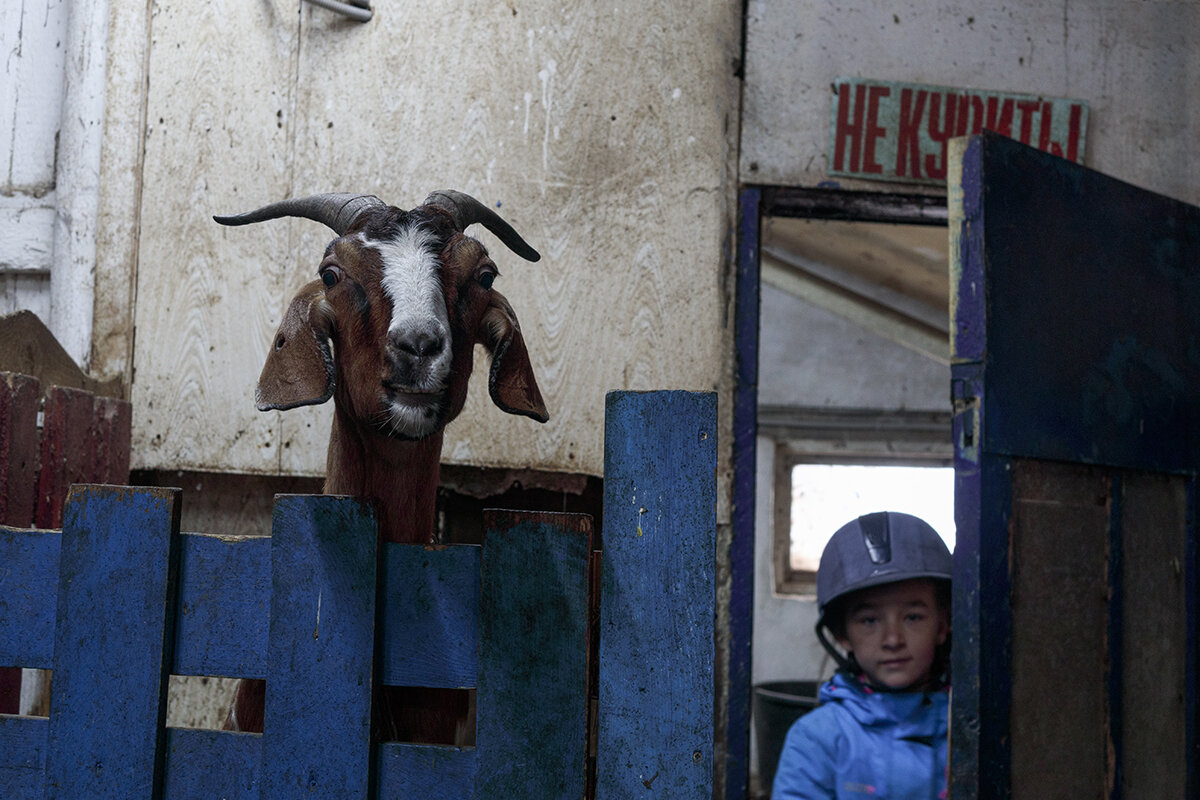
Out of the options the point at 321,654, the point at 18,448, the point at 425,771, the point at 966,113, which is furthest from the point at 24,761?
the point at 966,113

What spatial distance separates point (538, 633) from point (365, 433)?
0.83 meters

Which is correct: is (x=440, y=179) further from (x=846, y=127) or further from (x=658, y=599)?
(x=658, y=599)

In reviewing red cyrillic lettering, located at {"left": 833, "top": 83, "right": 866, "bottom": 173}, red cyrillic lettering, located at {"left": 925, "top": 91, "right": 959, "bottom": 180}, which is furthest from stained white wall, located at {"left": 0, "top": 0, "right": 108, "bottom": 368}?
red cyrillic lettering, located at {"left": 925, "top": 91, "right": 959, "bottom": 180}

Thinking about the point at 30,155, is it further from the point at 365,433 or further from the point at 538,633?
the point at 538,633

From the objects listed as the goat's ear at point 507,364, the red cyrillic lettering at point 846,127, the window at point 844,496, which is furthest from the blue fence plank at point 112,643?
the window at point 844,496

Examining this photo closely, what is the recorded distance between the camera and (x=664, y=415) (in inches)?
49.6

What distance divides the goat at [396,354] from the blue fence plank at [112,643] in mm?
408

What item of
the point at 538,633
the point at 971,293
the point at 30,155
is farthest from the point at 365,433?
the point at 30,155

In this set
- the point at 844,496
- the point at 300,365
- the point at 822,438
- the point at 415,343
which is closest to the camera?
the point at 415,343

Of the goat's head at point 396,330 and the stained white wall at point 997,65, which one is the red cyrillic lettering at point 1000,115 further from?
the goat's head at point 396,330

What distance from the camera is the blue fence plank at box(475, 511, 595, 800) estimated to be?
4.09 feet

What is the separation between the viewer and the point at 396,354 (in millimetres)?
1694

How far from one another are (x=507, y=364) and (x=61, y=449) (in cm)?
117

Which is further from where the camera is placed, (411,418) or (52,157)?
(52,157)
